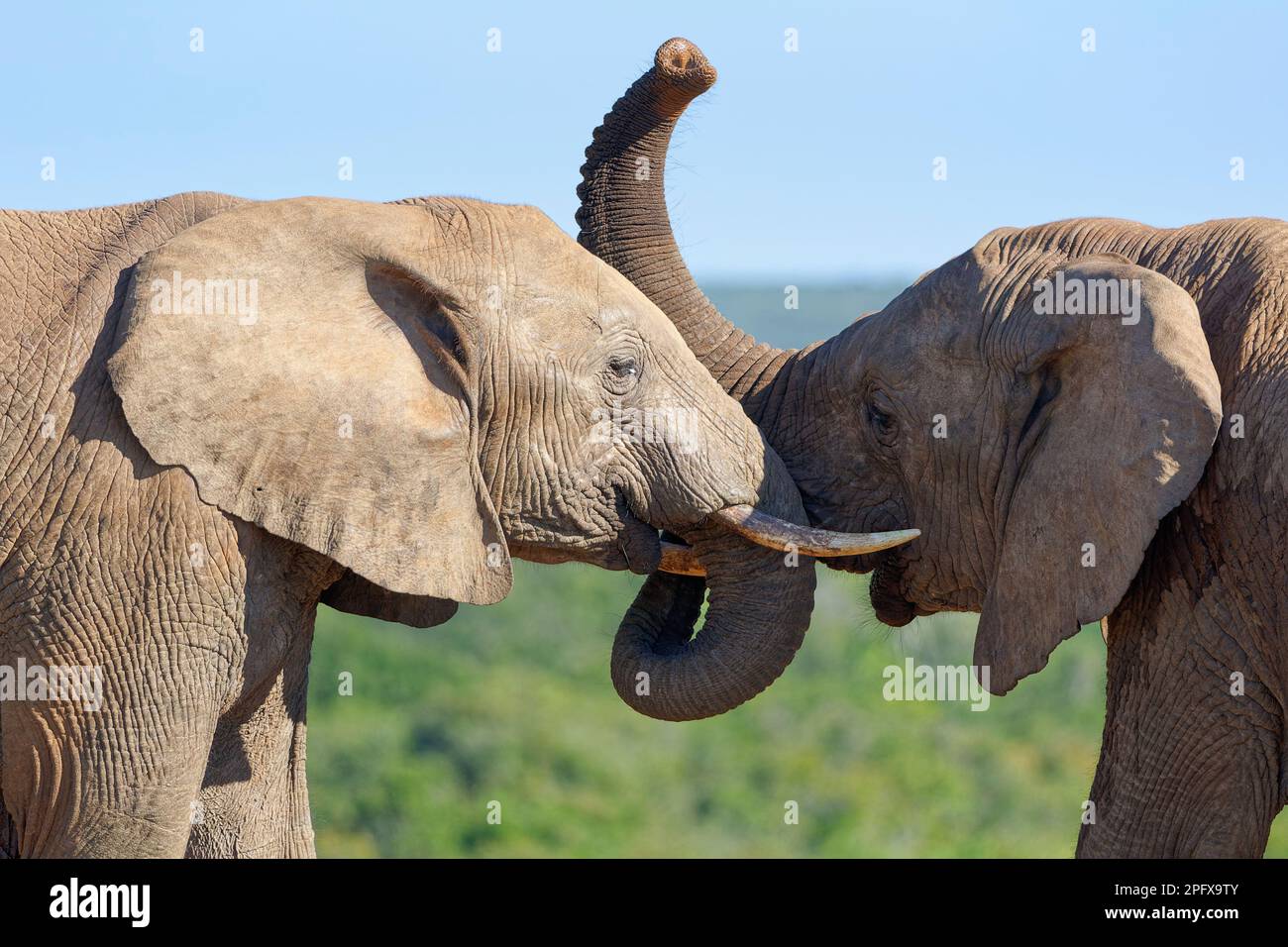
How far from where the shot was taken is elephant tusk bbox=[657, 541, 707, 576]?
642cm

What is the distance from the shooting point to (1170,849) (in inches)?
227

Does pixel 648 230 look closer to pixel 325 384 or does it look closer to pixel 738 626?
pixel 738 626

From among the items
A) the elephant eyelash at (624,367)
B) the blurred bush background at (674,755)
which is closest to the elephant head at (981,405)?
the elephant eyelash at (624,367)

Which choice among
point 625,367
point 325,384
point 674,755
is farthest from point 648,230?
point 674,755

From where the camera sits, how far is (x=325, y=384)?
5512 mm

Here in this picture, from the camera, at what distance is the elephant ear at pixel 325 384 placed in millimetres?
5352

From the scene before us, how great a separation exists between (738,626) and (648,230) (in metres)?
Result: 1.61

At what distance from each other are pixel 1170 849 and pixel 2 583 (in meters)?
3.63

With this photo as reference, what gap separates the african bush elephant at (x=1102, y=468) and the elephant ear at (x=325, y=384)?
134 cm

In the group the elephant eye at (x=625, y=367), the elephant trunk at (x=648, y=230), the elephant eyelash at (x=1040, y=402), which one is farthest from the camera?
the elephant trunk at (x=648, y=230)

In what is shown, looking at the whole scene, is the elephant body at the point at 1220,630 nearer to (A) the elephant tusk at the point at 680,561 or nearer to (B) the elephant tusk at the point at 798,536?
(B) the elephant tusk at the point at 798,536

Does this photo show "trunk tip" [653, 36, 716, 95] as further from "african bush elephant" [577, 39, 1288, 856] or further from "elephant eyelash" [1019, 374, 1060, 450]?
"elephant eyelash" [1019, 374, 1060, 450]

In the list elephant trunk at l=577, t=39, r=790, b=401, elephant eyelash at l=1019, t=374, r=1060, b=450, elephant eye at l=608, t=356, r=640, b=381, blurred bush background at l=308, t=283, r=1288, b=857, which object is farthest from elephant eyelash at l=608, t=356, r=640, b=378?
blurred bush background at l=308, t=283, r=1288, b=857
